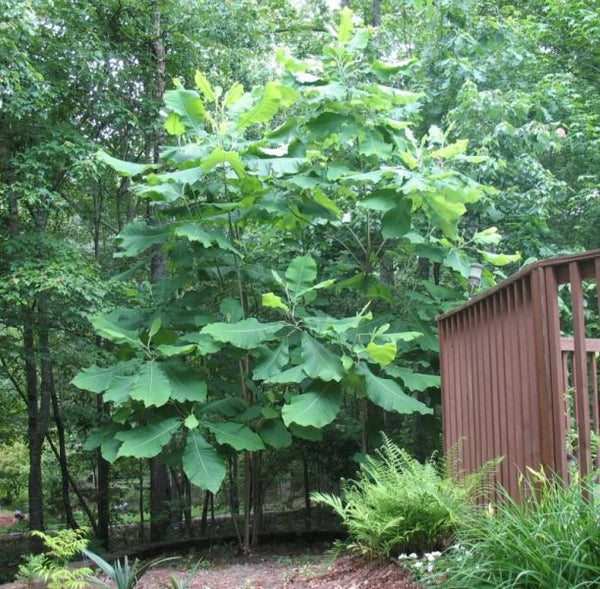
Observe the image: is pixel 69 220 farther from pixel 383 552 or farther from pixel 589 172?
pixel 383 552

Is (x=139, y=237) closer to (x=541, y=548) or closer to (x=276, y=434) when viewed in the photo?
(x=276, y=434)

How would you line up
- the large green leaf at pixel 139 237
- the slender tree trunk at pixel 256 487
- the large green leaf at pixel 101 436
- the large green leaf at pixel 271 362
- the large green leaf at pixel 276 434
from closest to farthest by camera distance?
the large green leaf at pixel 271 362 → the large green leaf at pixel 101 436 → the large green leaf at pixel 276 434 → the large green leaf at pixel 139 237 → the slender tree trunk at pixel 256 487

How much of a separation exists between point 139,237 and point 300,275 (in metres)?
1.60

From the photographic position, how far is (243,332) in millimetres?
4980

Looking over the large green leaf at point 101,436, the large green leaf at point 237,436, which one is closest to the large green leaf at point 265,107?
the large green leaf at point 237,436

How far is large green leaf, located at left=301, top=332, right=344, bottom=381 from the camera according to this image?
488 centimetres

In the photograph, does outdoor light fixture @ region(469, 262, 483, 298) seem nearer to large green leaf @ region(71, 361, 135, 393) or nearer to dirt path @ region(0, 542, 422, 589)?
dirt path @ region(0, 542, 422, 589)

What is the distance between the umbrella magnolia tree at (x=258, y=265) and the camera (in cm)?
502

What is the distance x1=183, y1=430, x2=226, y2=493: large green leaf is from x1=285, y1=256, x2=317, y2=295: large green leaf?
1.49 meters

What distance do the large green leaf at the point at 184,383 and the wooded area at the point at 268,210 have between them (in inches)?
0.9

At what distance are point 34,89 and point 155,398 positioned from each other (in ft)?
12.1

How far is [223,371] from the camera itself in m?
6.35

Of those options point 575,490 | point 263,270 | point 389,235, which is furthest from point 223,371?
point 575,490

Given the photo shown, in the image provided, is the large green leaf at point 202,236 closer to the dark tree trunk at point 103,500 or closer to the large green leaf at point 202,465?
the large green leaf at point 202,465
